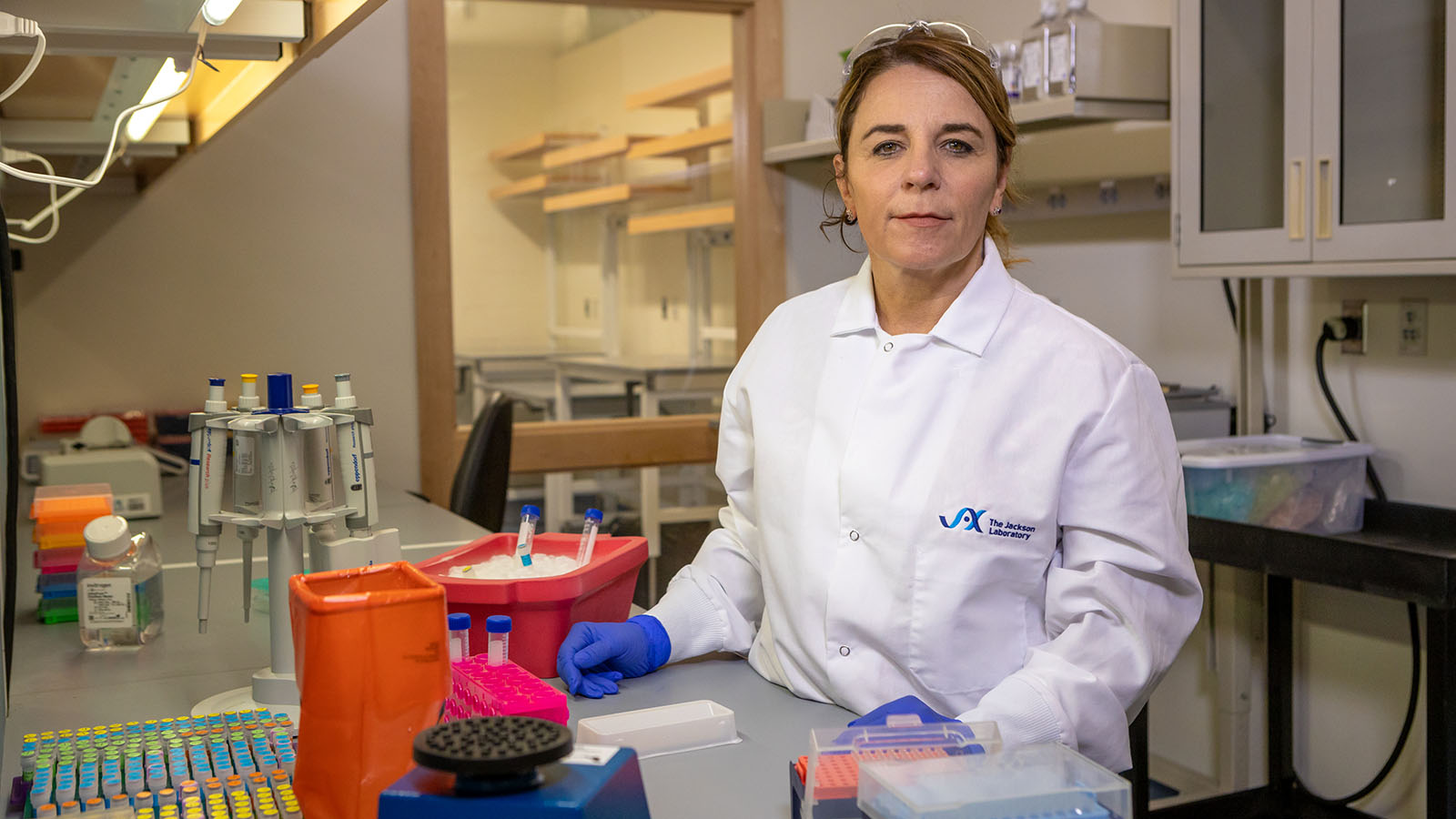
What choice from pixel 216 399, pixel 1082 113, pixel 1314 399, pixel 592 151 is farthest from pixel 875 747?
pixel 592 151

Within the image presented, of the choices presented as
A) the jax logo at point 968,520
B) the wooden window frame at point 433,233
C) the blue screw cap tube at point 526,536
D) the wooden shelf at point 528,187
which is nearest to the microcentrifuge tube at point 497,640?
the blue screw cap tube at point 526,536

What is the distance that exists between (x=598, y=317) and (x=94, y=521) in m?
2.45

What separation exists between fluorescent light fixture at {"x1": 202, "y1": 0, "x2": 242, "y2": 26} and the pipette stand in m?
0.39

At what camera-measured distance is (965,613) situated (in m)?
1.35

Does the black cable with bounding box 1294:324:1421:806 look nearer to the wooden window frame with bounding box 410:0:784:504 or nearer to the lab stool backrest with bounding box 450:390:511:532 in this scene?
the wooden window frame with bounding box 410:0:784:504

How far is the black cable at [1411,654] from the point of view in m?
2.54

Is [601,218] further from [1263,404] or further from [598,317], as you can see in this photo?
[1263,404]

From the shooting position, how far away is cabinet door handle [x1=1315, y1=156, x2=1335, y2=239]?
7.52 ft

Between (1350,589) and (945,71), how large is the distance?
1.32m

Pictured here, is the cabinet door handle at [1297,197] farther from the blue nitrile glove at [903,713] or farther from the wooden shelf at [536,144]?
the wooden shelf at [536,144]

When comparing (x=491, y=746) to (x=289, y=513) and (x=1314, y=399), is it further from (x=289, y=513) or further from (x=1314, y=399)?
(x=1314, y=399)

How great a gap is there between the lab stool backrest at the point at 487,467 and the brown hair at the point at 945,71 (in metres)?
1.68

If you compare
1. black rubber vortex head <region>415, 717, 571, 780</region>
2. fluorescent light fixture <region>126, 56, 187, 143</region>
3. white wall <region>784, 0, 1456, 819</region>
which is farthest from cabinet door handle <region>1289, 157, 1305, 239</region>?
black rubber vortex head <region>415, 717, 571, 780</region>

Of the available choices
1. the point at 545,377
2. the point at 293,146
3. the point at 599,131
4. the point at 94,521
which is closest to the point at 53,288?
the point at 293,146
